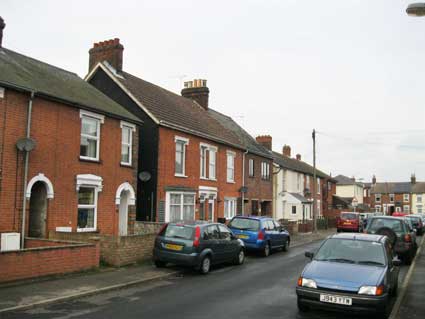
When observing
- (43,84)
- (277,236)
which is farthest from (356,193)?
(43,84)

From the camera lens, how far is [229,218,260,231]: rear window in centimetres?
1980

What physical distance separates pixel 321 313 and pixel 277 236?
1184 cm

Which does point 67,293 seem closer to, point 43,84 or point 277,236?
point 43,84

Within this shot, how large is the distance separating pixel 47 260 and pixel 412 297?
9266 millimetres

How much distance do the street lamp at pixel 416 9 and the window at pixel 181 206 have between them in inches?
617

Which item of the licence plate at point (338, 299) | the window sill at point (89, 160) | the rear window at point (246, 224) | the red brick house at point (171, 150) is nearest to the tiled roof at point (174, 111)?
the red brick house at point (171, 150)

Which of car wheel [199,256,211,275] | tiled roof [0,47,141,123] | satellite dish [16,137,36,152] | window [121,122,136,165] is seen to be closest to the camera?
car wheel [199,256,211,275]

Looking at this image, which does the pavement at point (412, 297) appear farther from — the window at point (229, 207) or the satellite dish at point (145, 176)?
the window at point (229, 207)

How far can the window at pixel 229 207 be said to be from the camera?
2919 centimetres

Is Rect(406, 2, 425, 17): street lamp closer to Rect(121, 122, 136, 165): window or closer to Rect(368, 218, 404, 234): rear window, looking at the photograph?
Rect(368, 218, 404, 234): rear window

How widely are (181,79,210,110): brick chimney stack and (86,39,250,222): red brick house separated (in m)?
3.38

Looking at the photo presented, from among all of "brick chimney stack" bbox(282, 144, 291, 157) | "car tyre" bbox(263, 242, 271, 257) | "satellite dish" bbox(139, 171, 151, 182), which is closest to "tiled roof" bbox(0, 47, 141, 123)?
"satellite dish" bbox(139, 171, 151, 182)

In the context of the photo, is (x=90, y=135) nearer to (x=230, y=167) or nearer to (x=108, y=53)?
(x=108, y=53)

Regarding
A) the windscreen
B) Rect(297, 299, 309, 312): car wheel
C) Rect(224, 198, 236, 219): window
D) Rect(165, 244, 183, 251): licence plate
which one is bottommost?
Rect(297, 299, 309, 312): car wheel
